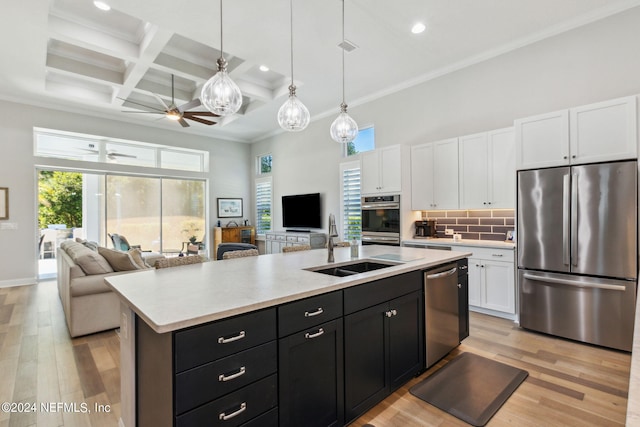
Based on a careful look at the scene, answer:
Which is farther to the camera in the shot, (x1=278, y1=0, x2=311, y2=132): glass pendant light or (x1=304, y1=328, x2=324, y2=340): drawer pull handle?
(x1=278, y1=0, x2=311, y2=132): glass pendant light

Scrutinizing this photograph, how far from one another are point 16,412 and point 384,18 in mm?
4715

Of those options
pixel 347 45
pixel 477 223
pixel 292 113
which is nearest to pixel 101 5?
pixel 292 113

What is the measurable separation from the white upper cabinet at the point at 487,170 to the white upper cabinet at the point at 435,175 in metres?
0.12

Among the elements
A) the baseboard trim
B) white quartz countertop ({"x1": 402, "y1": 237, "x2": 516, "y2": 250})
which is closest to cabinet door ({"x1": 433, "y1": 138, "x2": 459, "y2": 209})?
white quartz countertop ({"x1": 402, "y1": 237, "x2": 516, "y2": 250})

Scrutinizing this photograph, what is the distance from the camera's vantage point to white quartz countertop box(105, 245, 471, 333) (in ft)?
4.37

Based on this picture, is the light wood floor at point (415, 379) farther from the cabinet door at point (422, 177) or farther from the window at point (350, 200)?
the window at point (350, 200)

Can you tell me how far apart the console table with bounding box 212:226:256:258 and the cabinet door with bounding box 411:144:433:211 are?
4.96 m

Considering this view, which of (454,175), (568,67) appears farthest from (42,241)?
(568,67)

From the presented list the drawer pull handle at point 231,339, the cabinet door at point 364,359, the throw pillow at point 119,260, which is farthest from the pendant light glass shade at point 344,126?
the throw pillow at point 119,260

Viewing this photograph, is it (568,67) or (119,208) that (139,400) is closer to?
(568,67)

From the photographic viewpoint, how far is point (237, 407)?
1386 mm

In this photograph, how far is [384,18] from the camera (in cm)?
345

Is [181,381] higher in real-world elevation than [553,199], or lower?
lower

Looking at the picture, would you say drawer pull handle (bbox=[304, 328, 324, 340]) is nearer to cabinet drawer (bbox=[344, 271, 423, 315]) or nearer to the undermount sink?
cabinet drawer (bbox=[344, 271, 423, 315])
